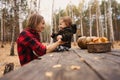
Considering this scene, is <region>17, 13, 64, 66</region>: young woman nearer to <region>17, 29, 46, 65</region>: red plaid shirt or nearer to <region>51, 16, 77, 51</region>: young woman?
<region>17, 29, 46, 65</region>: red plaid shirt

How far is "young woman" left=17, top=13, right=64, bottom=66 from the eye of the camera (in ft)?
9.72

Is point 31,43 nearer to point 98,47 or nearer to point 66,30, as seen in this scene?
point 98,47

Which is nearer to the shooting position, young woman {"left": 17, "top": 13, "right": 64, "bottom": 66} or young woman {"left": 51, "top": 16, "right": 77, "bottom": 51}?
young woman {"left": 17, "top": 13, "right": 64, "bottom": 66}

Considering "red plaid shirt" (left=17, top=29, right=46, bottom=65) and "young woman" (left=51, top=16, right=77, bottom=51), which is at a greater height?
"young woman" (left=51, top=16, right=77, bottom=51)

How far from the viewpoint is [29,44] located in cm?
296

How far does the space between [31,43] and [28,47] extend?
0.33 feet

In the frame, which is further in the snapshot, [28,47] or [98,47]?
[28,47]

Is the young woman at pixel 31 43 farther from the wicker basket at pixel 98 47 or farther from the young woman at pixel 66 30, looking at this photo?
the young woman at pixel 66 30

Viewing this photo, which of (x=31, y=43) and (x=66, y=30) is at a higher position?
(x=66, y=30)

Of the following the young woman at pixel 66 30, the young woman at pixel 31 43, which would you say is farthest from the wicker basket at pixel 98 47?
the young woman at pixel 66 30

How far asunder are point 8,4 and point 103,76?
3050 centimetres

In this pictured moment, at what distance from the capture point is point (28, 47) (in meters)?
3.03

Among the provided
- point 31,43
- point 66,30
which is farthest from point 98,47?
point 66,30

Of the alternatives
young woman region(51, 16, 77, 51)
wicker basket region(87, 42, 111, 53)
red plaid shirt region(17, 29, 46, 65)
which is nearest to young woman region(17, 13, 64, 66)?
red plaid shirt region(17, 29, 46, 65)
